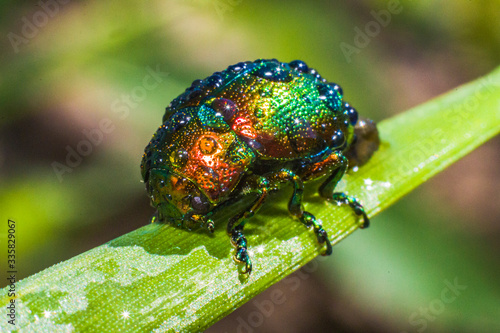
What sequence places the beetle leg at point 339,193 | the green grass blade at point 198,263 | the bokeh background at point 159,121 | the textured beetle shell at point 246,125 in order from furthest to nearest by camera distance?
the bokeh background at point 159,121, the beetle leg at point 339,193, the textured beetle shell at point 246,125, the green grass blade at point 198,263

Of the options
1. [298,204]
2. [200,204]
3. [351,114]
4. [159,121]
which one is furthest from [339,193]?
[159,121]

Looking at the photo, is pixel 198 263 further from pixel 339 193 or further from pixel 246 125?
pixel 339 193

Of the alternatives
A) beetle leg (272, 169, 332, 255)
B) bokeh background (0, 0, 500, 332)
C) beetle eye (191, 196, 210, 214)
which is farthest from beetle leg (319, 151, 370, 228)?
bokeh background (0, 0, 500, 332)

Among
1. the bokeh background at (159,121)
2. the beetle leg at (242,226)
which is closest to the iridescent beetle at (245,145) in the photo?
the beetle leg at (242,226)

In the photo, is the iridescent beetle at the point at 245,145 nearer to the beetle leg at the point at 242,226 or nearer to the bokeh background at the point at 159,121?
the beetle leg at the point at 242,226

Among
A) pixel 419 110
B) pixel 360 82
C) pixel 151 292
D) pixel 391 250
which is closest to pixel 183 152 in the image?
pixel 151 292

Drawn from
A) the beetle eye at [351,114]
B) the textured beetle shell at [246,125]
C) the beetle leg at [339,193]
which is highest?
the textured beetle shell at [246,125]
